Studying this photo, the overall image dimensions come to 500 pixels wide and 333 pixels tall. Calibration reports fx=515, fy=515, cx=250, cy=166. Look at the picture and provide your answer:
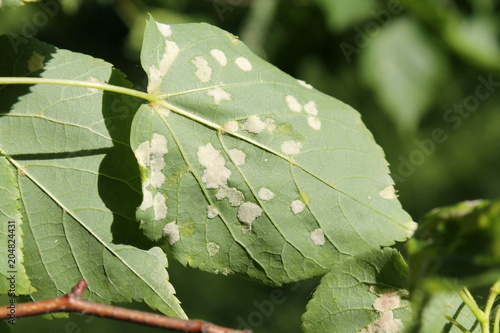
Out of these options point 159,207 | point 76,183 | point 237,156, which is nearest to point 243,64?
point 237,156

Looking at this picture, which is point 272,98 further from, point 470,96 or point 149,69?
point 470,96

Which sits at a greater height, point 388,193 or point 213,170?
point 388,193

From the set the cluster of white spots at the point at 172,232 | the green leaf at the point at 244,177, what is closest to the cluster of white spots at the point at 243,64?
the green leaf at the point at 244,177

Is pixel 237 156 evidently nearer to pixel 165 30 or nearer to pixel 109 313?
pixel 165 30

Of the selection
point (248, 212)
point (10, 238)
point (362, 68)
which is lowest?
point (10, 238)

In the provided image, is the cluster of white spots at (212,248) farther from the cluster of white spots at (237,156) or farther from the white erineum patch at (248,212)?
the cluster of white spots at (237,156)

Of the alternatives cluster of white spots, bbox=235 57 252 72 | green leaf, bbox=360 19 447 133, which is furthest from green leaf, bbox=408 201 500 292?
green leaf, bbox=360 19 447 133
